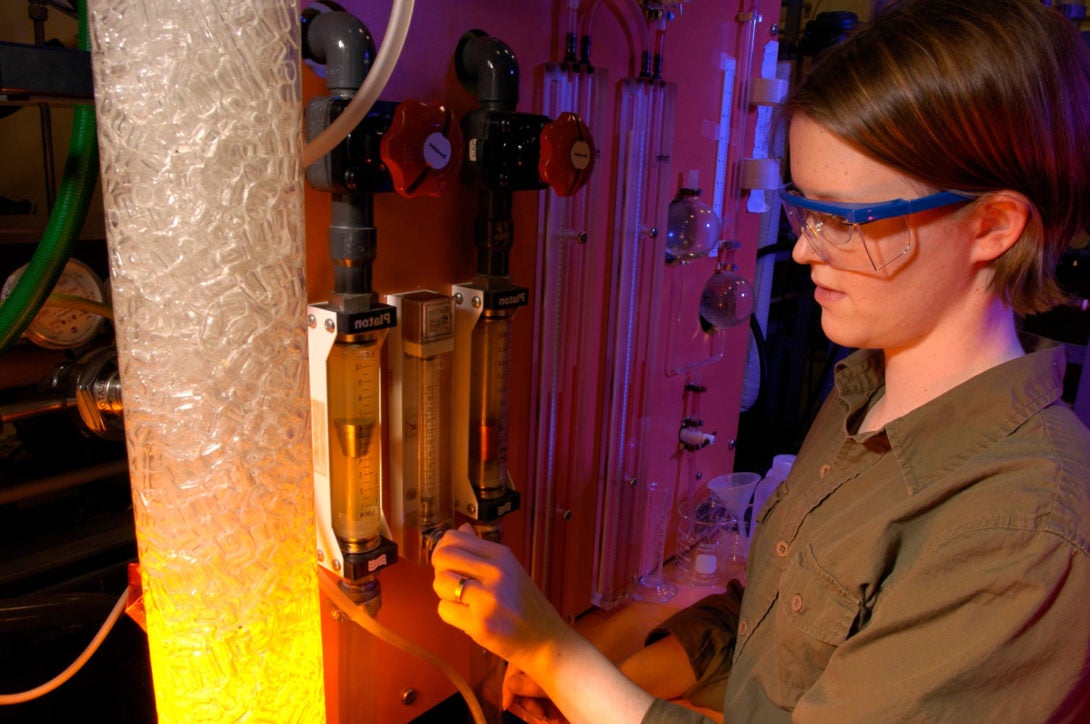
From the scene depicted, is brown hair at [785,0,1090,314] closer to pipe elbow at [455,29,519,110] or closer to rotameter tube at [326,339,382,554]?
pipe elbow at [455,29,519,110]

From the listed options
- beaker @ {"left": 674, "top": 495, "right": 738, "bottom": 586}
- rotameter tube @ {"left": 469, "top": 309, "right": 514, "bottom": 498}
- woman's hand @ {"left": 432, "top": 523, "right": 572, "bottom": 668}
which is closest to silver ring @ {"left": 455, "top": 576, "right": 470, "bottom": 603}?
woman's hand @ {"left": 432, "top": 523, "right": 572, "bottom": 668}

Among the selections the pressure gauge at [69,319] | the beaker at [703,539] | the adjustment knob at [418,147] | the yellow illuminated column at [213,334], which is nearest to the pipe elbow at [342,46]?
the adjustment knob at [418,147]

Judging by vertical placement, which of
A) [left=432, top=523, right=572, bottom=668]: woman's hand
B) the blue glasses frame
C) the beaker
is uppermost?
the blue glasses frame

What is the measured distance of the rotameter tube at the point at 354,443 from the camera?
111 cm

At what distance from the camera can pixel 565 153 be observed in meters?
1.18

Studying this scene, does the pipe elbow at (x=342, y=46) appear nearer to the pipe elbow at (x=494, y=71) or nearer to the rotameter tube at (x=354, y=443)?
the pipe elbow at (x=494, y=71)

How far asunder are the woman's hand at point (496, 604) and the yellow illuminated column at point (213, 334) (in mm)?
243

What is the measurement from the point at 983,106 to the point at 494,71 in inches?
25.2

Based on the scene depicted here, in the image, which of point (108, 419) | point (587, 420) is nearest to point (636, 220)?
point (587, 420)

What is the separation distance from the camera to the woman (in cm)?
72

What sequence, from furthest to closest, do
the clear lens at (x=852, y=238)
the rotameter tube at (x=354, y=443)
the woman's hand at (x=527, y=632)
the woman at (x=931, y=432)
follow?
the rotameter tube at (x=354, y=443)
the woman's hand at (x=527, y=632)
the clear lens at (x=852, y=238)
the woman at (x=931, y=432)

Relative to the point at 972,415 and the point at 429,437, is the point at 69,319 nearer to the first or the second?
the point at 429,437

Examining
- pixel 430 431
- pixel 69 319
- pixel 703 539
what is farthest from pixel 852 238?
pixel 703 539

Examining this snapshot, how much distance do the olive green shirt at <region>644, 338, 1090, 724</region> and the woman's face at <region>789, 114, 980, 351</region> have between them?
0.09 meters
